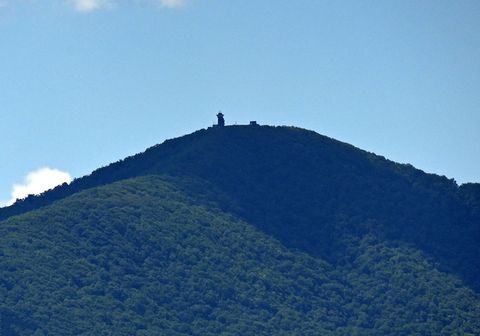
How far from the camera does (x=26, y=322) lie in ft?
587

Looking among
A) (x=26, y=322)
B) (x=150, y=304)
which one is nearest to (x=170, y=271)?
(x=150, y=304)

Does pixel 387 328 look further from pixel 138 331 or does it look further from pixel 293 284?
pixel 138 331

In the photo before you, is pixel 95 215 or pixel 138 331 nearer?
pixel 138 331

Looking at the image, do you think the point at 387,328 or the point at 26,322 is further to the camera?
the point at 387,328

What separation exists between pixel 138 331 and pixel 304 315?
18967mm

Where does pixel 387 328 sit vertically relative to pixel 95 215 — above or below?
below

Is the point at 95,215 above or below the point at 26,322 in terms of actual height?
above

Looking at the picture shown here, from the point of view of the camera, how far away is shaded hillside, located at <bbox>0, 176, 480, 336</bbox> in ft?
608

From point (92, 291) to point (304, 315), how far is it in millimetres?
21422

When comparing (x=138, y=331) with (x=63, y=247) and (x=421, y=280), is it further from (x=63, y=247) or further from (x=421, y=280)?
(x=421, y=280)

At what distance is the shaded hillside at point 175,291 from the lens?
7293 inches

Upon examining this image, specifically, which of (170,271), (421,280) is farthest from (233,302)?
(421,280)

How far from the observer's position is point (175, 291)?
192m

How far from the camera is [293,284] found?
198 meters
